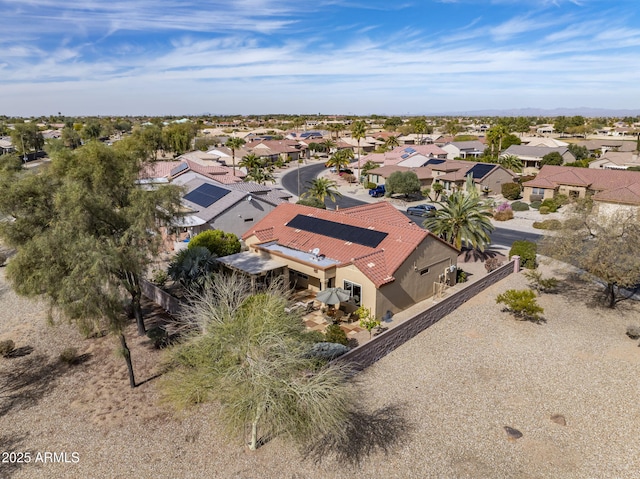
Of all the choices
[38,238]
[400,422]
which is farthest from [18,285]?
[400,422]

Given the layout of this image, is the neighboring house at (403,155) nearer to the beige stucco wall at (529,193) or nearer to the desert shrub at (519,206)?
the beige stucco wall at (529,193)

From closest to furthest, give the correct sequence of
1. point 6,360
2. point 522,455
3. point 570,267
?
point 522,455 < point 6,360 < point 570,267

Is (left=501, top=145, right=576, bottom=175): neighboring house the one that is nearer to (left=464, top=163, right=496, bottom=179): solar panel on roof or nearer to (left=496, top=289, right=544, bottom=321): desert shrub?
(left=464, top=163, right=496, bottom=179): solar panel on roof

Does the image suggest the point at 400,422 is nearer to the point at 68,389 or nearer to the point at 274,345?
the point at 274,345

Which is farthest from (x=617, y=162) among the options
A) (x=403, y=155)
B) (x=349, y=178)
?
(x=349, y=178)

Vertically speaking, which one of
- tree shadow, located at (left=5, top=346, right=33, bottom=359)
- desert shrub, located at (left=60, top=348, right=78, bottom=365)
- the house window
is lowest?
tree shadow, located at (left=5, top=346, right=33, bottom=359)

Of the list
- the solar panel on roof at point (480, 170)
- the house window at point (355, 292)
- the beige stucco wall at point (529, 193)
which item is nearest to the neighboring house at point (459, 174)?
the solar panel on roof at point (480, 170)

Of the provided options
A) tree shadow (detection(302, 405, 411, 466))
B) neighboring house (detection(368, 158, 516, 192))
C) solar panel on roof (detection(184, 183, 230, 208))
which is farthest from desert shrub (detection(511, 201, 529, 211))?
tree shadow (detection(302, 405, 411, 466))
